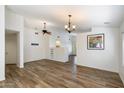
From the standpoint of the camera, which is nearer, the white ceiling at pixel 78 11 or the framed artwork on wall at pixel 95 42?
the white ceiling at pixel 78 11

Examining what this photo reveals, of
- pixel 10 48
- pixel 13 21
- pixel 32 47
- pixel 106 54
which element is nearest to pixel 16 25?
pixel 13 21

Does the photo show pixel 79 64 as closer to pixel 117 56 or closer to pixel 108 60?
pixel 108 60

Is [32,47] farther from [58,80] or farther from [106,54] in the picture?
[106,54]

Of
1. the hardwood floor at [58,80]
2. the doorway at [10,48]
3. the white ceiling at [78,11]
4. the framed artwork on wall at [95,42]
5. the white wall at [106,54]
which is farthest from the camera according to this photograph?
the doorway at [10,48]

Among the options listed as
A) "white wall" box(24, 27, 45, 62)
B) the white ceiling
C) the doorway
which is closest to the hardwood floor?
the doorway

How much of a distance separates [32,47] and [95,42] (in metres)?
5.36

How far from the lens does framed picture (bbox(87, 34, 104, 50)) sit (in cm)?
590

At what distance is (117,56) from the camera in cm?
544

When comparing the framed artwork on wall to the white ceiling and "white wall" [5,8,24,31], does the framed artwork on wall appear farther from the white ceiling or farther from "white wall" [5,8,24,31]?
"white wall" [5,8,24,31]

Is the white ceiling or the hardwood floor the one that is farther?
the white ceiling

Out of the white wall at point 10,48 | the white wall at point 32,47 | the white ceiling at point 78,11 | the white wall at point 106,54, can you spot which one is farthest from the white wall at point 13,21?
the white wall at point 106,54

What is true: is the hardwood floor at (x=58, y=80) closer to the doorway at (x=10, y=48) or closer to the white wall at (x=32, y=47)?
the doorway at (x=10, y=48)

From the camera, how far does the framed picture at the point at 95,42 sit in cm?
590
